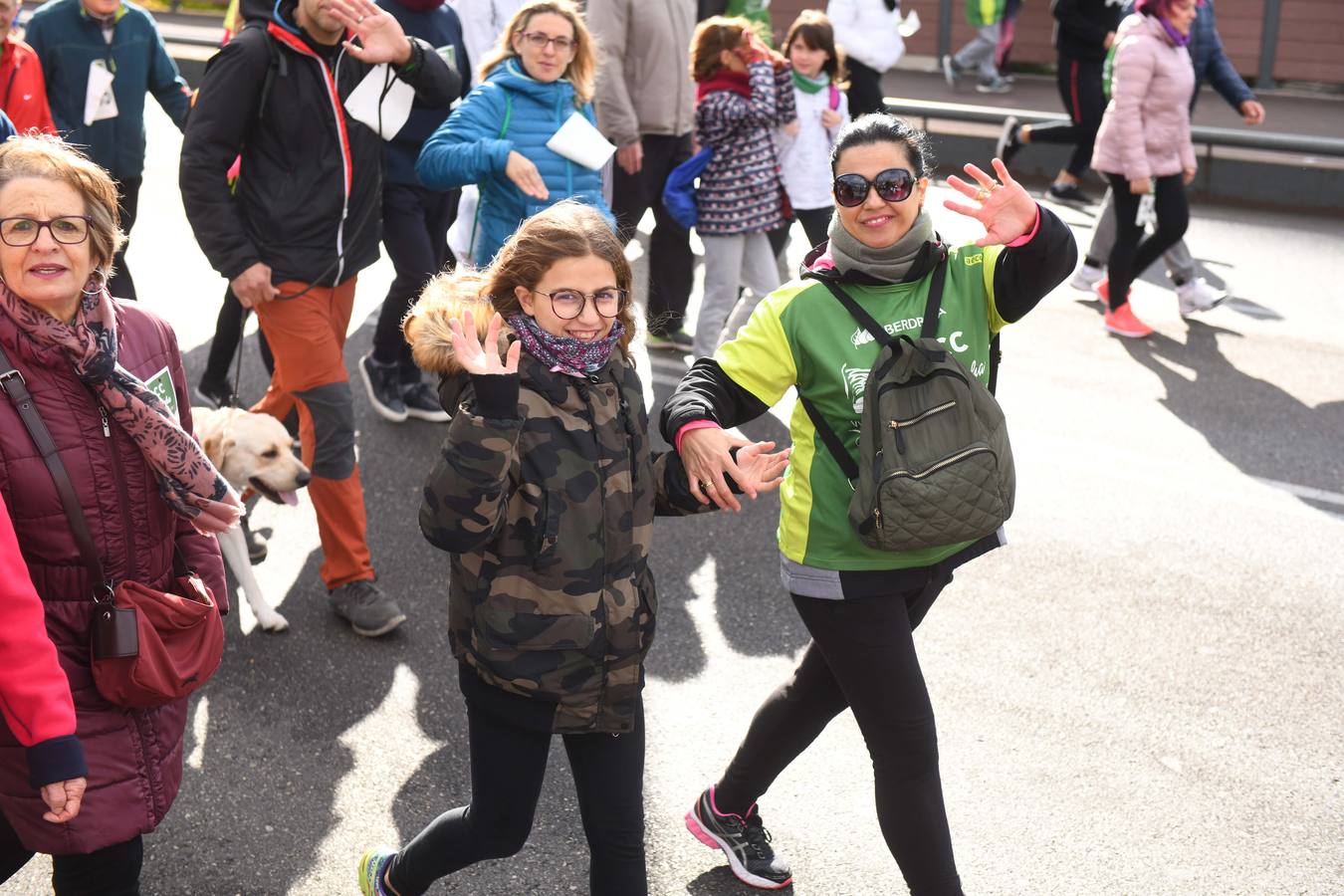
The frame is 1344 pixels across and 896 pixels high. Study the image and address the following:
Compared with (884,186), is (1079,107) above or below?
below

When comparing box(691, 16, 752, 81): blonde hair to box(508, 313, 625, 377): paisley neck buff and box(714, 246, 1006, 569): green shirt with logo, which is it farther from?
box(508, 313, 625, 377): paisley neck buff

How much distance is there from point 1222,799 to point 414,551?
3.24m

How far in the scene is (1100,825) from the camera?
14.5 ft

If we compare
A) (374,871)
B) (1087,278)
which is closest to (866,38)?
(1087,278)

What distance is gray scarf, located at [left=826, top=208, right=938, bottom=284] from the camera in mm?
3576

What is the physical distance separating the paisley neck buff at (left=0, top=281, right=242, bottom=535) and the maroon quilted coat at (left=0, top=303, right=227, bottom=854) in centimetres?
3

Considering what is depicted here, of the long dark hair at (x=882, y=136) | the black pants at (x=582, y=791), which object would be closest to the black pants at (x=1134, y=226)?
the long dark hair at (x=882, y=136)

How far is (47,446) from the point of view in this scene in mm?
3059

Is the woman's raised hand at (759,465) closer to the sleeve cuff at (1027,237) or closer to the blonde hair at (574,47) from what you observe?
the sleeve cuff at (1027,237)

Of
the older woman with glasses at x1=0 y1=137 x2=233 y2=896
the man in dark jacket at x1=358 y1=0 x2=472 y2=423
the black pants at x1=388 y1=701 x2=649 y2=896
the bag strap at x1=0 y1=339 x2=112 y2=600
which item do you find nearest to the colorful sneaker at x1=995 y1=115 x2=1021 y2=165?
the man in dark jacket at x1=358 y1=0 x2=472 y2=423

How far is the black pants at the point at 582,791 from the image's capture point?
3393 millimetres

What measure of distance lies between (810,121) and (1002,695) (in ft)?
12.6

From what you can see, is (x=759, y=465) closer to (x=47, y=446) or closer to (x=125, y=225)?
(x=47, y=446)

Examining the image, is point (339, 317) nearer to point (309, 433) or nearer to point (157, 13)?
point (309, 433)
